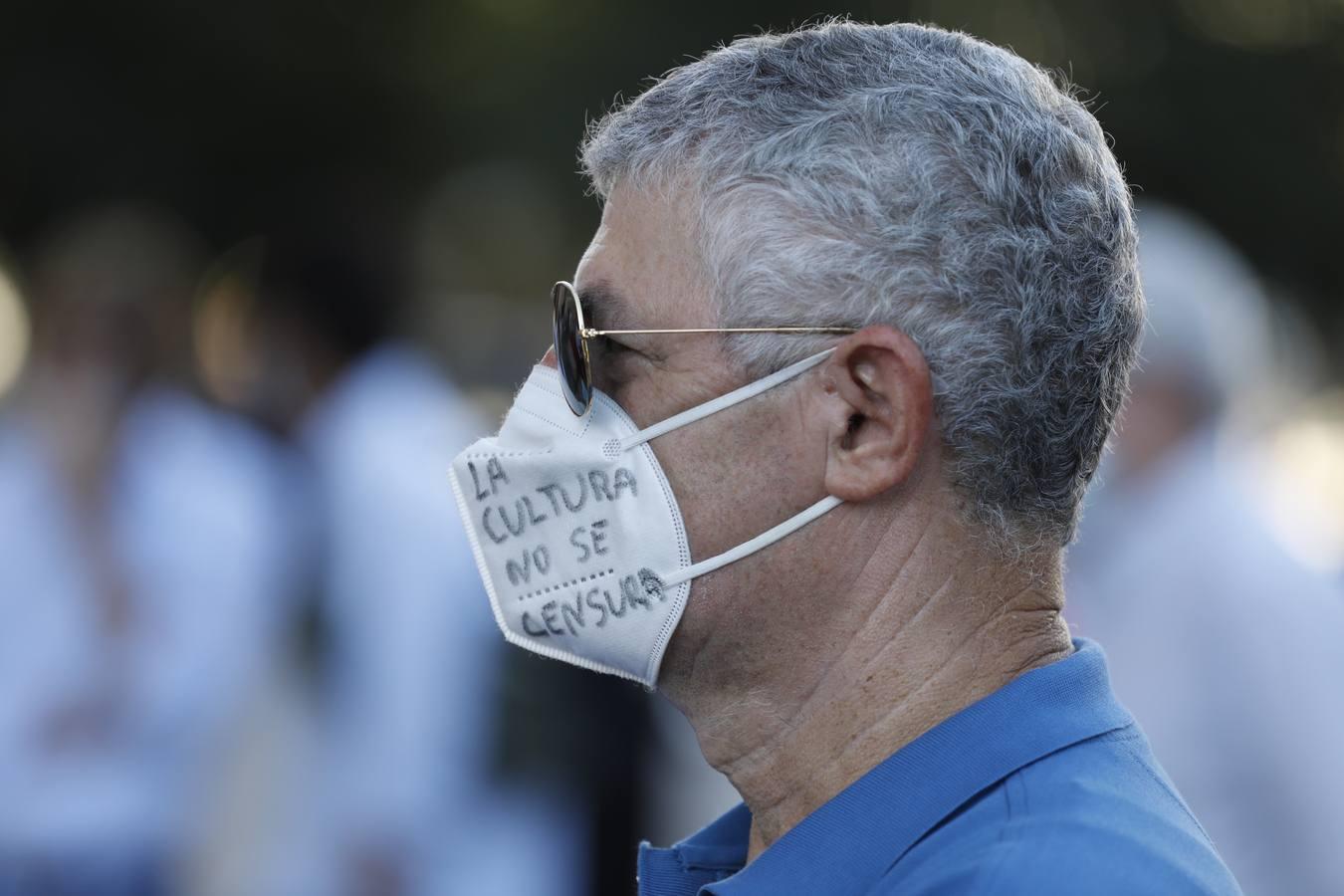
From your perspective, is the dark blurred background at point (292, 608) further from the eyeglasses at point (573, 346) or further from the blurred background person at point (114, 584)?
the eyeglasses at point (573, 346)

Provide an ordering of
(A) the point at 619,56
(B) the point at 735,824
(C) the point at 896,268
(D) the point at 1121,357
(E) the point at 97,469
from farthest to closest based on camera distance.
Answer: (A) the point at 619,56, (E) the point at 97,469, (B) the point at 735,824, (D) the point at 1121,357, (C) the point at 896,268

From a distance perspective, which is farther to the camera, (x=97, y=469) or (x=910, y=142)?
(x=97, y=469)

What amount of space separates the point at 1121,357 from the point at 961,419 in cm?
31

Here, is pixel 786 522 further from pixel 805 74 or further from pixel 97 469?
pixel 97 469

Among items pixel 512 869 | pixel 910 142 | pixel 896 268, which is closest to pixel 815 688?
pixel 896 268

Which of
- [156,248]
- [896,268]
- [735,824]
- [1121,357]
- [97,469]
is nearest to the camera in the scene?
[896,268]

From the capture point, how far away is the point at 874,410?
2.02m

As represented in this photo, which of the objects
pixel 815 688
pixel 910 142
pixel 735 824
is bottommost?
pixel 735 824

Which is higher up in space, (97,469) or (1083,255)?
(97,469)

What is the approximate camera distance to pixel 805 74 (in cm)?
211

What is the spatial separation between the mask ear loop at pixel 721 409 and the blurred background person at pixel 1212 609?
226 centimetres

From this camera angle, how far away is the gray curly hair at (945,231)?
6.54 ft

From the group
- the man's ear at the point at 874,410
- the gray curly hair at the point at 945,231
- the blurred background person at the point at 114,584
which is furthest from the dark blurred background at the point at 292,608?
the man's ear at the point at 874,410

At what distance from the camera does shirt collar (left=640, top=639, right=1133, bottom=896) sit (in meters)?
1.88
